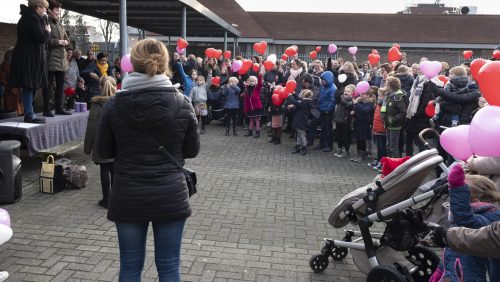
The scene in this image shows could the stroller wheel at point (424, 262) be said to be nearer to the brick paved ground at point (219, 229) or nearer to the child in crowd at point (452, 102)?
the brick paved ground at point (219, 229)

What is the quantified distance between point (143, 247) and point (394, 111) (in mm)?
6403

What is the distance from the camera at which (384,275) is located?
367 cm

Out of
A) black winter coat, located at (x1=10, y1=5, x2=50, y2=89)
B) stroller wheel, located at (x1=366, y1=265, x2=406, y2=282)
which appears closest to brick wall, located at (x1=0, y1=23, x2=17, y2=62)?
black winter coat, located at (x1=10, y1=5, x2=50, y2=89)

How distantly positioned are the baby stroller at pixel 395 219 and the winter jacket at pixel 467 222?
44 cm

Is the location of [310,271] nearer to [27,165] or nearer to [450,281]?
[450,281]

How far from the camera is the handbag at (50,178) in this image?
21.4 feet

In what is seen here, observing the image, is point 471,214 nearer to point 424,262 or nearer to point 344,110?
point 424,262

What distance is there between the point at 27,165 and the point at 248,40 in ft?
76.9

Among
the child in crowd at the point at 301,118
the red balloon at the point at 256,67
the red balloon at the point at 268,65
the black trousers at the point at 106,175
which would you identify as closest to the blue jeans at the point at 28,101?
the black trousers at the point at 106,175

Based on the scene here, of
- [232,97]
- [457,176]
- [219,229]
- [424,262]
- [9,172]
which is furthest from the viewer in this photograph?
[232,97]

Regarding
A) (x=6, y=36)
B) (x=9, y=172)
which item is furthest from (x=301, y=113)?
(x=6, y=36)

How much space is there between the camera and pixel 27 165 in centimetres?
812

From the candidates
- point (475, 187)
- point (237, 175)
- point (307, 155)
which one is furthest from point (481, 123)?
point (307, 155)

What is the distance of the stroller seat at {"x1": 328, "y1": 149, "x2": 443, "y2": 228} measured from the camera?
3.63m
